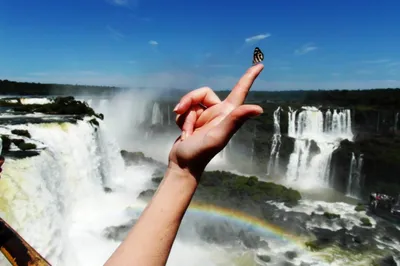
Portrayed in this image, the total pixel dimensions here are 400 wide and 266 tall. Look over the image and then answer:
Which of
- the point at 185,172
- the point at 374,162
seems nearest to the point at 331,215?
the point at 374,162

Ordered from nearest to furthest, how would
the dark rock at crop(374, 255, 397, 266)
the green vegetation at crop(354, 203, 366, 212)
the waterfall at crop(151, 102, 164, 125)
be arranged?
1. the dark rock at crop(374, 255, 397, 266)
2. the green vegetation at crop(354, 203, 366, 212)
3. the waterfall at crop(151, 102, 164, 125)

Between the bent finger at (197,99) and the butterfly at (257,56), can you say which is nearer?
the butterfly at (257,56)

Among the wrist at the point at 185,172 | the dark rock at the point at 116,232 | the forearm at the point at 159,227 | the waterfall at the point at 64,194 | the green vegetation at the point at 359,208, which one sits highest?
the wrist at the point at 185,172

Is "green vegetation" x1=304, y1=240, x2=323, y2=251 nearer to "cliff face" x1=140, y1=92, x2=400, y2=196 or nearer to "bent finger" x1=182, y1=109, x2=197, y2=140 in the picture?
"cliff face" x1=140, y1=92, x2=400, y2=196

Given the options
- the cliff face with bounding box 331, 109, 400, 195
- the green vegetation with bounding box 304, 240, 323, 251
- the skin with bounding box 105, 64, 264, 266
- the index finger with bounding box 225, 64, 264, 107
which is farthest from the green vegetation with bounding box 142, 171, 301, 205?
the skin with bounding box 105, 64, 264, 266

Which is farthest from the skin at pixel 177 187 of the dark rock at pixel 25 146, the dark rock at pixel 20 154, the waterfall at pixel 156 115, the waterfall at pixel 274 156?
the waterfall at pixel 156 115

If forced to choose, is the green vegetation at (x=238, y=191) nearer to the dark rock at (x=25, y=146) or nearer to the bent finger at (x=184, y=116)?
the dark rock at (x=25, y=146)
